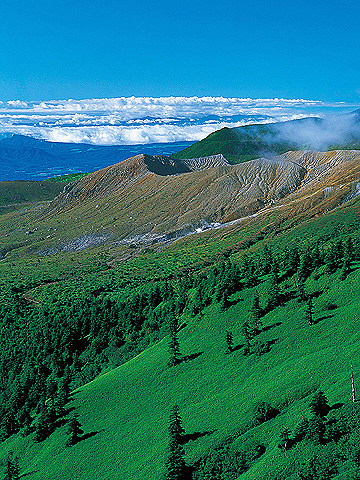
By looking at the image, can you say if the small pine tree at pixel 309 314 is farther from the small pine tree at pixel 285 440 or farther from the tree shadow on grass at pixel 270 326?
the small pine tree at pixel 285 440

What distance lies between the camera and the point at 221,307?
77.1m

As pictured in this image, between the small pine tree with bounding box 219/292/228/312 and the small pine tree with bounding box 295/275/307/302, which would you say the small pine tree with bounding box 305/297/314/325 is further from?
the small pine tree with bounding box 219/292/228/312

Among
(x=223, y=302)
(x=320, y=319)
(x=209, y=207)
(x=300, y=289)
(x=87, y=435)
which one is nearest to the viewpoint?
(x=87, y=435)

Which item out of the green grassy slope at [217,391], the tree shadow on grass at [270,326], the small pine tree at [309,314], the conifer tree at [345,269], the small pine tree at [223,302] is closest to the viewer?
the green grassy slope at [217,391]

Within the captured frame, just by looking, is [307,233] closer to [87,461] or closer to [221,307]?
[221,307]

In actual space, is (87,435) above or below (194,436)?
below

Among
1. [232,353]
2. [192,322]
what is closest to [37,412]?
[192,322]

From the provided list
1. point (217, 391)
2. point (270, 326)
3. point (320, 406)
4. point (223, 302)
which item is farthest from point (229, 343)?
point (320, 406)

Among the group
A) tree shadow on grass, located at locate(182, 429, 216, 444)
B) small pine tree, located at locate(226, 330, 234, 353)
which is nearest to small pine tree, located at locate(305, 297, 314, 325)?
small pine tree, located at locate(226, 330, 234, 353)

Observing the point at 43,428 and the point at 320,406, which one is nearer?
the point at 320,406

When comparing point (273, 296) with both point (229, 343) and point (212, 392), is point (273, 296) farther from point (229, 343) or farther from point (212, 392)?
point (212, 392)

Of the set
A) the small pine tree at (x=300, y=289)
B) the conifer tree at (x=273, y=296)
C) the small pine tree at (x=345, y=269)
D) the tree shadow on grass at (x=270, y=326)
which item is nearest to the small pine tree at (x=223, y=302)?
the conifer tree at (x=273, y=296)

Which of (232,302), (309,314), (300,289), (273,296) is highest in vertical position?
(300,289)

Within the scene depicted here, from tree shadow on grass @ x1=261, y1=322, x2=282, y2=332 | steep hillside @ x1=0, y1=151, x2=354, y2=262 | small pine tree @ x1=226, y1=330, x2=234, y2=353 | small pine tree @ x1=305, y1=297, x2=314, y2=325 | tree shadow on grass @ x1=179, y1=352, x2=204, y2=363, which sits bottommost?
tree shadow on grass @ x1=179, y1=352, x2=204, y2=363
